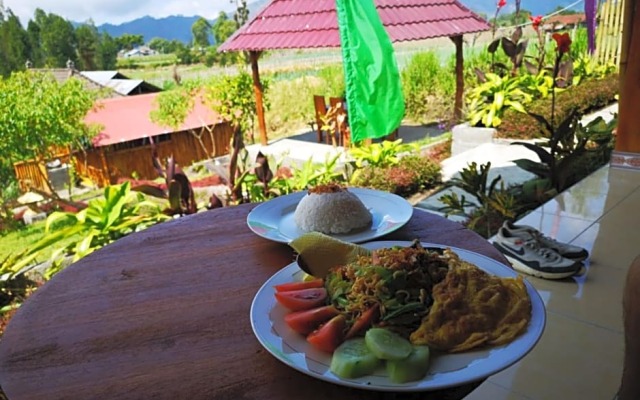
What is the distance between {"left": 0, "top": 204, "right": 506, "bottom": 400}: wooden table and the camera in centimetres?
75

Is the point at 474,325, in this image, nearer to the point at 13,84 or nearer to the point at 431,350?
the point at 431,350

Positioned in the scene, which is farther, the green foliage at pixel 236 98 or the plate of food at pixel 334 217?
the green foliage at pixel 236 98

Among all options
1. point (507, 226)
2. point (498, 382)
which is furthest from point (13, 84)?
point (498, 382)

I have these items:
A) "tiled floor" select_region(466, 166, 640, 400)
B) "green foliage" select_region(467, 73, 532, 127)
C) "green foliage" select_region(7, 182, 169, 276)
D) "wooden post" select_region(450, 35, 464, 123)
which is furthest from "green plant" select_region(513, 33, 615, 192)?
"wooden post" select_region(450, 35, 464, 123)

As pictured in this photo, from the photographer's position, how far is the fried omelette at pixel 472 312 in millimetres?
749

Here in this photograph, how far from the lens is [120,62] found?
28078 mm

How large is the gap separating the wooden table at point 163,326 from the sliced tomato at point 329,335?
0.05 m

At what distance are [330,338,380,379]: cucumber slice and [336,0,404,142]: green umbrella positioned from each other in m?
3.25

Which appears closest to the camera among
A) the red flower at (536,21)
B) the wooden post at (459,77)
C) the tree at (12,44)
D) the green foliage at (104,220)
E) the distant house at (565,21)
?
the green foliage at (104,220)

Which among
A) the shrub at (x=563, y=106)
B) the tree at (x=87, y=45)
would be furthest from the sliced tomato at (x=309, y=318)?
the tree at (x=87, y=45)

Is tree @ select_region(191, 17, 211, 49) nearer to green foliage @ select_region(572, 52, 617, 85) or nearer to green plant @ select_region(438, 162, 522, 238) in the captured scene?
green foliage @ select_region(572, 52, 617, 85)

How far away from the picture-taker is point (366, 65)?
3.79 metres

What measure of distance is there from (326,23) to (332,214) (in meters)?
5.70

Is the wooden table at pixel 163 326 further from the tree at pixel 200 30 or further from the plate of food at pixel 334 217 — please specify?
the tree at pixel 200 30
